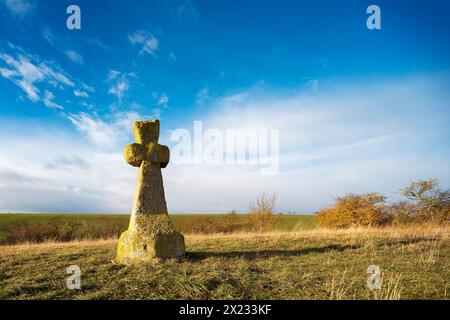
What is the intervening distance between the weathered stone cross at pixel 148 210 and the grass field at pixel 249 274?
0.50 metres

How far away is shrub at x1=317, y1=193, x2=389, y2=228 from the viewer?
23.7 metres

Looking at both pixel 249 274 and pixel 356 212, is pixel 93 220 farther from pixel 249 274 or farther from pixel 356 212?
pixel 249 274

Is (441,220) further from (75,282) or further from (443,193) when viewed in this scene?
(75,282)

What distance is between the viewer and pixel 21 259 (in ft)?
32.5

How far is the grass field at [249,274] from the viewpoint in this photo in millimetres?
5777

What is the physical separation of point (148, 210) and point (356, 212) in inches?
825

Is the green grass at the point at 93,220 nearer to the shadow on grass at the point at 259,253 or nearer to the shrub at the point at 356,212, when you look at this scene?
the shrub at the point at 356,212

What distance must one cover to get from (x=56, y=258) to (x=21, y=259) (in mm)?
1192

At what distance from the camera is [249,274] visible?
7039mm

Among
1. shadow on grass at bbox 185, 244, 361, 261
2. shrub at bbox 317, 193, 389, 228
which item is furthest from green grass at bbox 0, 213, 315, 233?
shadow on grass at bbox 185, 244, 361, 261

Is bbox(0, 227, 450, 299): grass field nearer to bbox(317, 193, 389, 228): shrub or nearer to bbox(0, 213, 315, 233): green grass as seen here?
bbox(0, 213, 315, 233): green grass

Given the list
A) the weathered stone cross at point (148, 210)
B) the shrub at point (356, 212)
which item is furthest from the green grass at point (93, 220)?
the weathered stone cross at point (148, 210)
